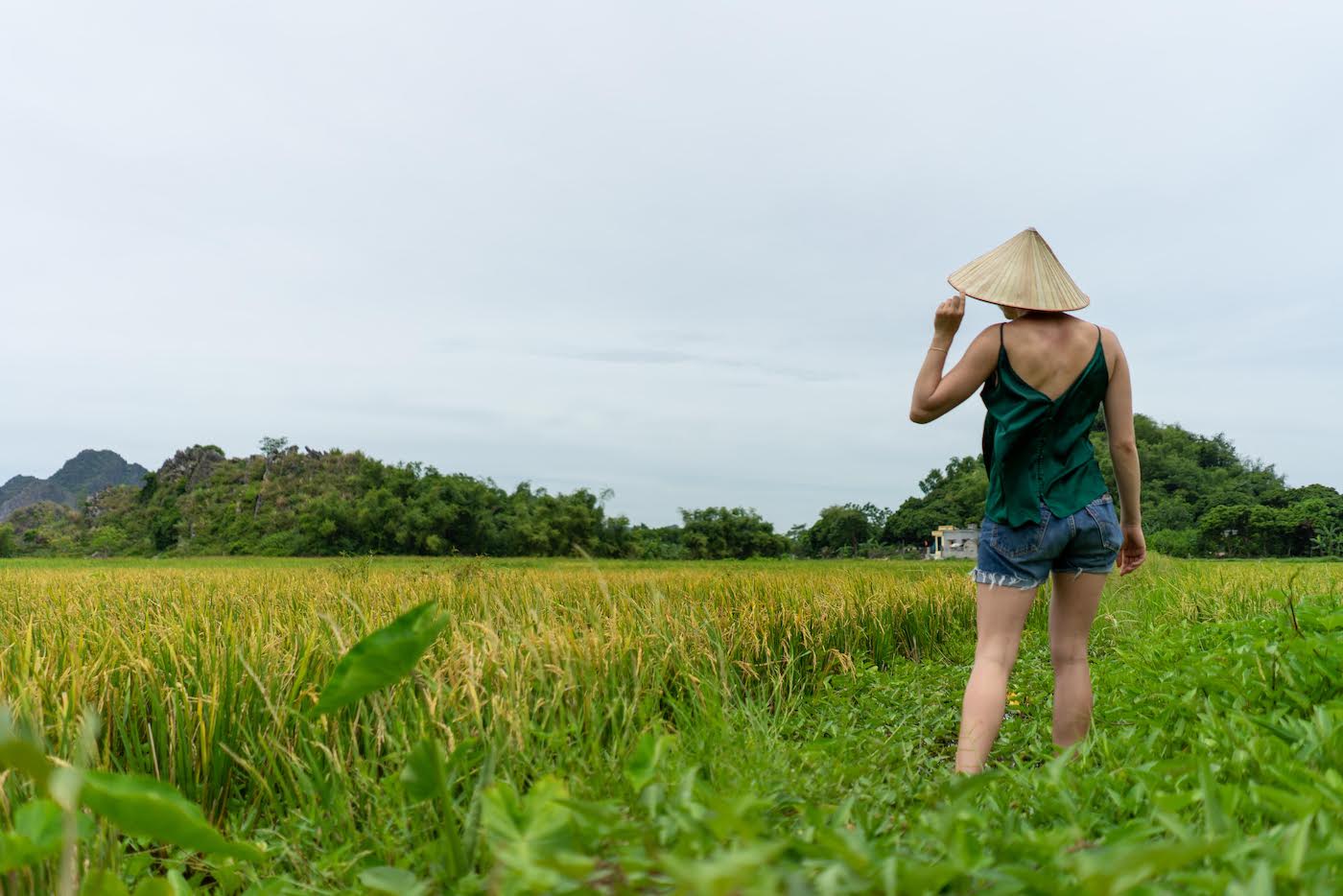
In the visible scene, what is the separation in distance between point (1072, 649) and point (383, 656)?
7.37 feet

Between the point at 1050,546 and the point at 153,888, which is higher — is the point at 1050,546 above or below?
above

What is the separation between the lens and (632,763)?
4.17ft

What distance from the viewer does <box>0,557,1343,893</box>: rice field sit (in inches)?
38.9

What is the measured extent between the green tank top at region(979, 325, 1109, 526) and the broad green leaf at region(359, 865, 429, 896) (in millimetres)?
2022

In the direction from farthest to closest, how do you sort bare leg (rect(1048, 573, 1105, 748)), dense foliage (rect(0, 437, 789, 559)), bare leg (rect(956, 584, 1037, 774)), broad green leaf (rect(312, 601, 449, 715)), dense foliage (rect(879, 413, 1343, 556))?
dense foliage (rect(879, 413, 1343, 556)) < dense foliage (rect(0, 437, 789, 559)) < bare leg (rect(1048, 573, 1105, 748)) < bare leg (rect(956, 584, 1037, 774)) < broad green leaf (rect(312, 601, 449, 715))

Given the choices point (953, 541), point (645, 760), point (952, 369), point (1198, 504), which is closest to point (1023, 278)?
point (952, 369)

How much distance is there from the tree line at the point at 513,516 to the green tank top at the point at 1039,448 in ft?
85.3

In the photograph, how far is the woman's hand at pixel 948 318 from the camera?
8.40 ft

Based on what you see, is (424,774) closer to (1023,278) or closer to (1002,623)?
(1002,623)

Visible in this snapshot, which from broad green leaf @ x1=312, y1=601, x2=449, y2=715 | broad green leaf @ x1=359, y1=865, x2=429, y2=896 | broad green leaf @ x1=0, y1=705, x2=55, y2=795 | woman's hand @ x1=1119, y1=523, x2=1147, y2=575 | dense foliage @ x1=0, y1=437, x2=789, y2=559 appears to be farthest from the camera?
dense foliage @ x1=0, y1=437, x2=789, y2=559

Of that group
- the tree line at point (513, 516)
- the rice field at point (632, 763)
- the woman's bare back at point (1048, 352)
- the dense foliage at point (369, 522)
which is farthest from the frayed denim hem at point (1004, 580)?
the dense foliage at point (369, 522)

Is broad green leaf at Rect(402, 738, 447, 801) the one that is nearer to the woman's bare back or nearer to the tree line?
the woman's bare back

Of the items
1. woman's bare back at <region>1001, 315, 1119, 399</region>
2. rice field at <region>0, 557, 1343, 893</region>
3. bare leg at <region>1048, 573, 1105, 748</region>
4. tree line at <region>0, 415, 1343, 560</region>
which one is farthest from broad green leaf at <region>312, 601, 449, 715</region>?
tree line at <region>0, 415, 1343, 560</region>

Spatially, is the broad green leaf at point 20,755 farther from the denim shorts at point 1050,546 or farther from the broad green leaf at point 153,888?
the denim shorts at point 1050,546
